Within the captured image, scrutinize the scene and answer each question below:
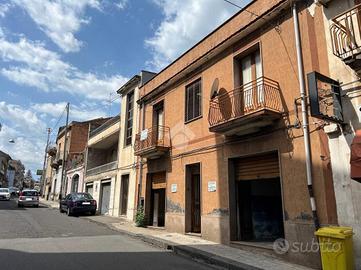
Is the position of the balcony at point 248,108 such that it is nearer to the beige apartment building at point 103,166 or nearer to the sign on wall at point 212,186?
the sign on wall at point 212,186

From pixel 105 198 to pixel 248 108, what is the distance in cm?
1628

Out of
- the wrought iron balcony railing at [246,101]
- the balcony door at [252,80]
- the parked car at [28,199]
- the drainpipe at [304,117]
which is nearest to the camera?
the drainpipe at [304,117]

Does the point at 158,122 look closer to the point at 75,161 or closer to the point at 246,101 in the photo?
the point at 246,101

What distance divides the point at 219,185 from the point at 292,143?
332 centimetres

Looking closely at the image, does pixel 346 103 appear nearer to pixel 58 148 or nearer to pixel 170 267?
pixel 170 267

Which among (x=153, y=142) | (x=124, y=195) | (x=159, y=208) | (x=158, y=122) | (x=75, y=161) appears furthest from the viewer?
(x=75, y=161)

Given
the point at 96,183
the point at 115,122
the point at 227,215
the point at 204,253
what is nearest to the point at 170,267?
the point at 204,253

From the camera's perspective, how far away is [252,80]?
1102cm

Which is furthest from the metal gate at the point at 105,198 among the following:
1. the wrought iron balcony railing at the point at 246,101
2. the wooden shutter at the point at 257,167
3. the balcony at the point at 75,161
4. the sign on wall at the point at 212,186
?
the wooden shutter at the point at 257,167

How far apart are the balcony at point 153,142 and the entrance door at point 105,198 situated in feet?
25.7

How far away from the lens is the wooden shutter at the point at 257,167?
9.93m

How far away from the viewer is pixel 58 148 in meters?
45.8

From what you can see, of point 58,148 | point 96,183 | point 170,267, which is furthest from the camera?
point 58,148

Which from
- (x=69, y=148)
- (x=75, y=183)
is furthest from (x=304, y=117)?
(x=69, y=148)
